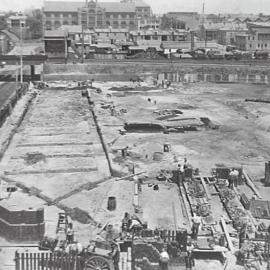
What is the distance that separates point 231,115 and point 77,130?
48.3ft

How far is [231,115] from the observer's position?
4375cm

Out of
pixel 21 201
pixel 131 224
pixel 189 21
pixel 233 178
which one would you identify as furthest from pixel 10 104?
pixel 189 21

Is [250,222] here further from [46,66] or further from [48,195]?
[46,66]

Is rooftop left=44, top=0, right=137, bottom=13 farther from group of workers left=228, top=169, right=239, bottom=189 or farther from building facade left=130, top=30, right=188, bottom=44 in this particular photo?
group of workers left=228, top=169, right=239, bottom=189

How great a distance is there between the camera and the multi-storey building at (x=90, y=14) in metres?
127

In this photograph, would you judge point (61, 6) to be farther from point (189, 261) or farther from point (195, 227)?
point (189, 261)

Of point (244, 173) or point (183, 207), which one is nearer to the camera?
point (183, 207)

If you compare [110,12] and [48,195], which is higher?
[110,12]

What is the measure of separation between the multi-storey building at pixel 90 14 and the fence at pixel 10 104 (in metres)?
74.2

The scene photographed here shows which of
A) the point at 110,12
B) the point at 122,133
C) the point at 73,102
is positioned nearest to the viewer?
the point at 122,133

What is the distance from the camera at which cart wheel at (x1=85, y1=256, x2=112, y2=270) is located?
14.5 m

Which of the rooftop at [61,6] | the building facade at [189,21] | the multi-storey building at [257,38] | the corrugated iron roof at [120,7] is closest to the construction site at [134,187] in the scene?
the multi-storey building at [257,38]

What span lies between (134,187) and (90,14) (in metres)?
110

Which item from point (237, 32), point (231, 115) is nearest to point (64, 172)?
point (231, 115)
